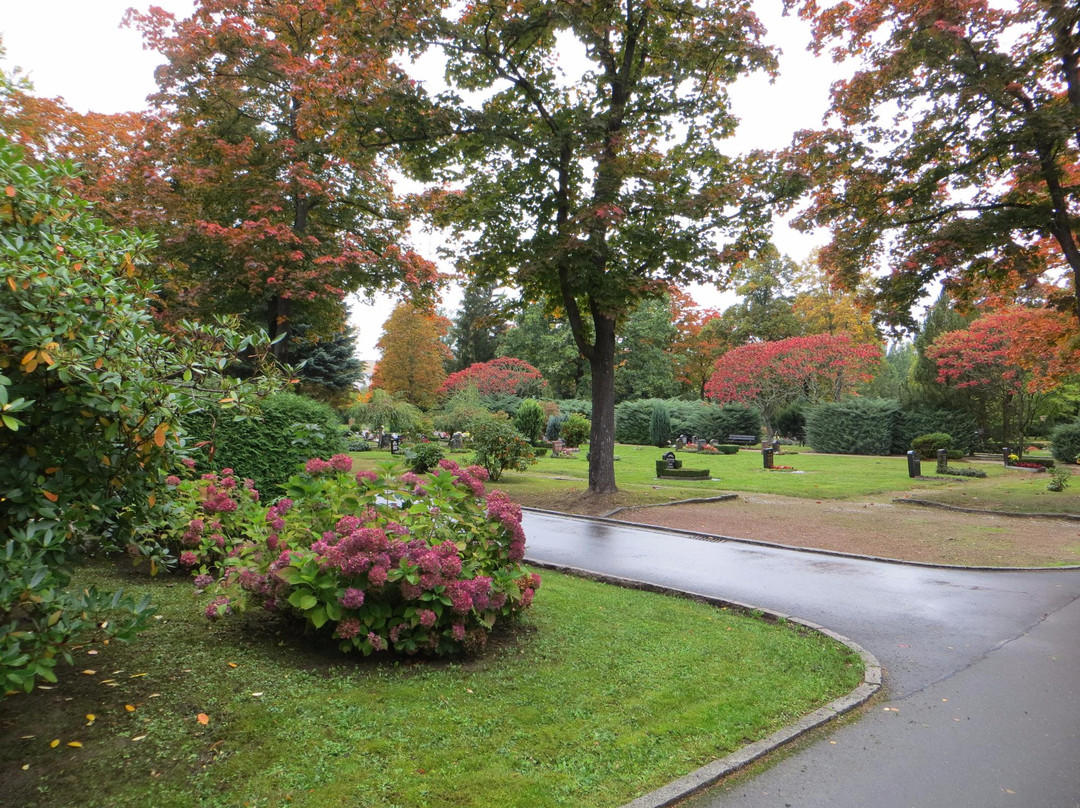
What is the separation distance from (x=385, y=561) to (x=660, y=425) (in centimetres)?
3325

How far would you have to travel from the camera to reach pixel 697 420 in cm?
3953

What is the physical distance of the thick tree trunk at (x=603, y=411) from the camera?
15195mm

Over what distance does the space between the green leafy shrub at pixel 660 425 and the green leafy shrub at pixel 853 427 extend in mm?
7691

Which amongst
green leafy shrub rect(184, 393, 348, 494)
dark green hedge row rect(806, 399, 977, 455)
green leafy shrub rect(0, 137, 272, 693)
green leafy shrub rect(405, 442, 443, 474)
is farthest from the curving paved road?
dark green hedge row rect(806, 399, 977, 455)

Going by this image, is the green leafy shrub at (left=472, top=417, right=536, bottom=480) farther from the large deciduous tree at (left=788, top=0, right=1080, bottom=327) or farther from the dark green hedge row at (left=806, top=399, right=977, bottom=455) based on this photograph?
the dark green hedge row at (left=806, top=399, right=977, bottom=455)

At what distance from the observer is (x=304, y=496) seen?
4.89m

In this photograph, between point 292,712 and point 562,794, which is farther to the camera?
point 292,712

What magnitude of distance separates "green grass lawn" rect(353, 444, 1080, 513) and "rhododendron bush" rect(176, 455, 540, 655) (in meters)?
9.65

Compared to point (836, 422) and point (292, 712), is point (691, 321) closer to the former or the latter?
point (836, 422)

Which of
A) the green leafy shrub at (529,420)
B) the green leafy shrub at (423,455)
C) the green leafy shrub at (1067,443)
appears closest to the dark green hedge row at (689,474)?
the green leafy shrub at (529,420)

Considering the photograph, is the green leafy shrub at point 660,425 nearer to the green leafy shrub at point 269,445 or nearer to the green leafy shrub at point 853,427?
the green leafy shrub at point 853,427

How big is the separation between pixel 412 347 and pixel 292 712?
4315 cm

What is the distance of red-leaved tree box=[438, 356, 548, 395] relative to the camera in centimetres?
4294

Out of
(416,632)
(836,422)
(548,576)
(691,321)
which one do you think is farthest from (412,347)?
(416,632)
